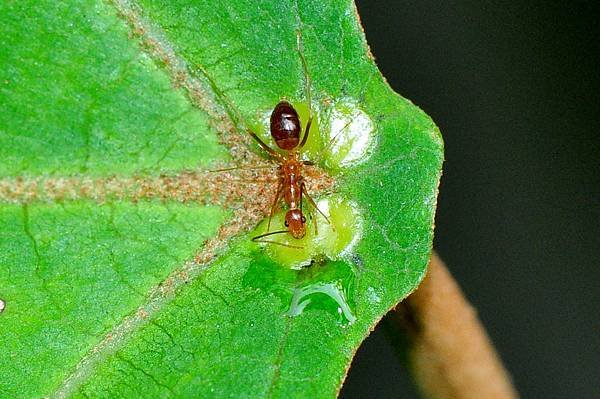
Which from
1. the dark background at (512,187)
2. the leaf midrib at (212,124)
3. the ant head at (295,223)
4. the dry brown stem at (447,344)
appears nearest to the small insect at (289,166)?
the ant head at (295,223)

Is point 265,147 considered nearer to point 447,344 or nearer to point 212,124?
point 212,124

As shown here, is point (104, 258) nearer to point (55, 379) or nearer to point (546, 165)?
point (55, 379)

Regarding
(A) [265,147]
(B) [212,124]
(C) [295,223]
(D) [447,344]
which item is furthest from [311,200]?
(D) [447,344]

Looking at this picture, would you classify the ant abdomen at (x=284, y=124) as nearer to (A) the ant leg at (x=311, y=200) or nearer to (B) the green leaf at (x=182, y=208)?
(B) the green leaf at (x=182, y=208)

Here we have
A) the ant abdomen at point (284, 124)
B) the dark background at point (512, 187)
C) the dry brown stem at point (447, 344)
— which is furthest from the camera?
the dark background at point (512, 187)

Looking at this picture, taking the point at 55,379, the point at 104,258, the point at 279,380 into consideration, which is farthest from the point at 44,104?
the point at 279,380

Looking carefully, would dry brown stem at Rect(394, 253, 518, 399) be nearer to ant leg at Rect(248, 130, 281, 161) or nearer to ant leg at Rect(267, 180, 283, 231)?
ant leg at Rect(267, 180, 283, 231)
